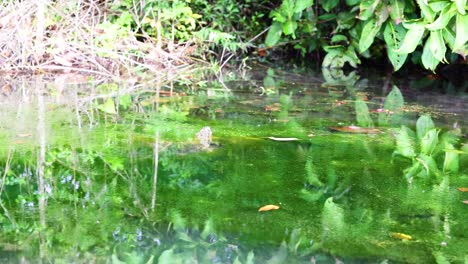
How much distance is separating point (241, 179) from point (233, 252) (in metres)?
0.76

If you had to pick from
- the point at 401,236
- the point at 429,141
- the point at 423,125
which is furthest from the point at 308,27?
the point at 401,236

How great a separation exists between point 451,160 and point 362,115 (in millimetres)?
1122

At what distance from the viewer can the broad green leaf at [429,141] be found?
329cm

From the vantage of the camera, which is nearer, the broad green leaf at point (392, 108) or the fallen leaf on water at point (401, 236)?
the fallen leaf on water at point (401, 236)

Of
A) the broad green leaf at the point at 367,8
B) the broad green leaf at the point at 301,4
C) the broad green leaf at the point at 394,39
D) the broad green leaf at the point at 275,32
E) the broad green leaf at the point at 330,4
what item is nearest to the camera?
the broad green leaf at the point at 367,8

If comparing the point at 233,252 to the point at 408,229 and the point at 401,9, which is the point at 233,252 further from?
the point at 401,9

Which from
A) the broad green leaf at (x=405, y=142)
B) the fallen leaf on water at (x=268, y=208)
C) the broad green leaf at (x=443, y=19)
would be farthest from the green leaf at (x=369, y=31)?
the fallen leaf on water at (x=268, y=208)

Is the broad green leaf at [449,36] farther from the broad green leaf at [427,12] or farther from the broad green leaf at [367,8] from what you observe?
the broad green leaf at [367,8]

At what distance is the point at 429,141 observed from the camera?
348 centimetres

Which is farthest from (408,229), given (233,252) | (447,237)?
(233,252)

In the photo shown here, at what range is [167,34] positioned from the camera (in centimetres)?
667

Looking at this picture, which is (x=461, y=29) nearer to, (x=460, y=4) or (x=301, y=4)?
(x=460, y=4)

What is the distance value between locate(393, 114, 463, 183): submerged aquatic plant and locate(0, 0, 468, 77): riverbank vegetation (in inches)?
48.8

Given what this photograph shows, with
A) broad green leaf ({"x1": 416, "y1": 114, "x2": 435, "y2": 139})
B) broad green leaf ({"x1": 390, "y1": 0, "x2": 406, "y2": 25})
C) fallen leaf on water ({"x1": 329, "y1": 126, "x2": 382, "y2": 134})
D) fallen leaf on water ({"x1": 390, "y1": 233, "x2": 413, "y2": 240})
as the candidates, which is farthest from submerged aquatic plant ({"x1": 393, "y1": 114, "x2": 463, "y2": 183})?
broad green leaf ({"x1": 390, "y1": 0, "x2": 406, "y2": 25})
